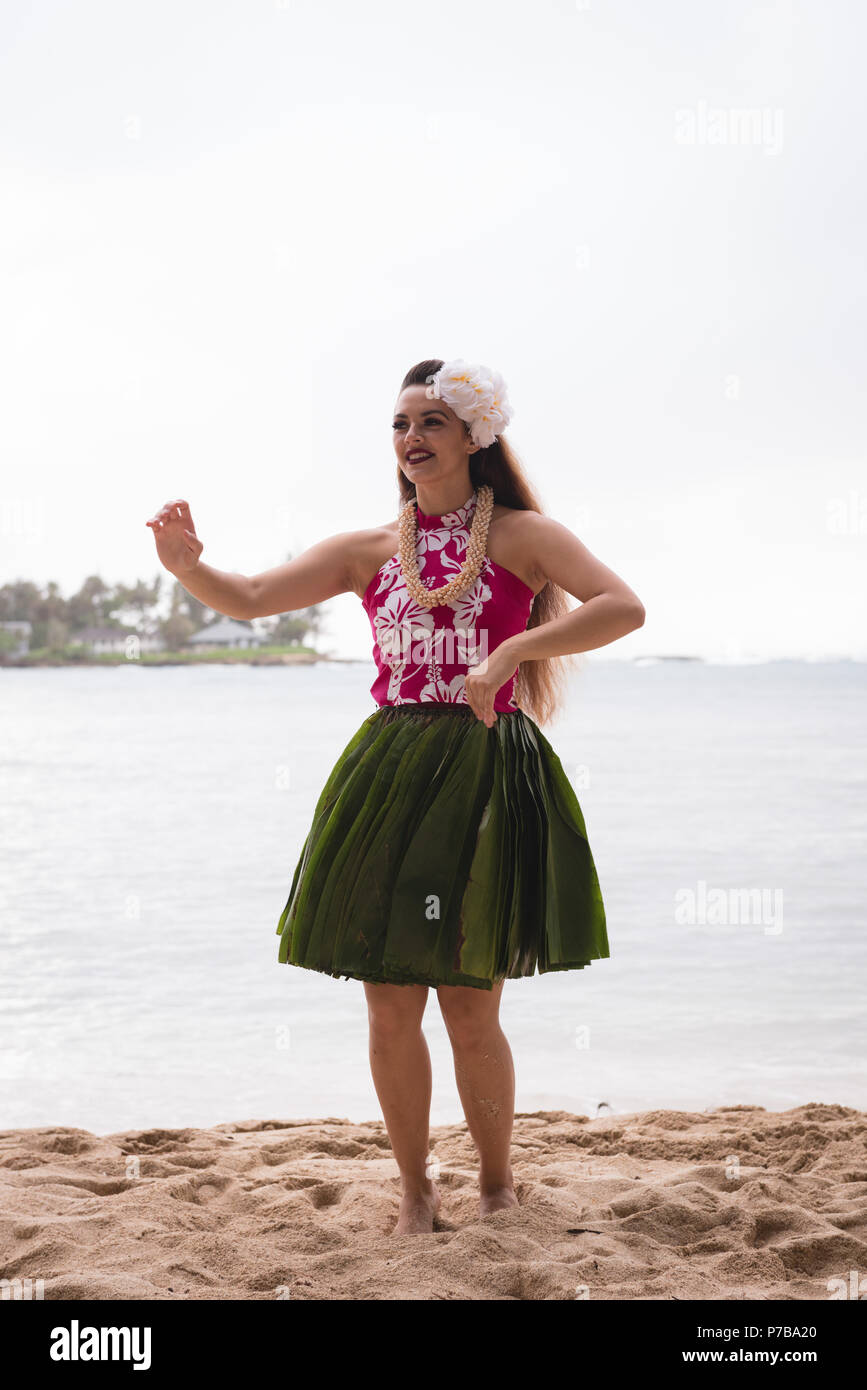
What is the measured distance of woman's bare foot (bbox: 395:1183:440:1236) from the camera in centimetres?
243

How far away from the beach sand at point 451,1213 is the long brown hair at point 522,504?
0.99 meters

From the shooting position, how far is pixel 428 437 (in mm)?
2518

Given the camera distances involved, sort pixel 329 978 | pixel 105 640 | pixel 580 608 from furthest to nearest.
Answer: pixel 105 640
pixel 329 978
pixel 580 608

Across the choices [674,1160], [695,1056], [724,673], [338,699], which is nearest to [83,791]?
[695,1056]

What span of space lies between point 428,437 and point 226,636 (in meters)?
46.9

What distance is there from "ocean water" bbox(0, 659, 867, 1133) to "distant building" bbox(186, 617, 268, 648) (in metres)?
34.6

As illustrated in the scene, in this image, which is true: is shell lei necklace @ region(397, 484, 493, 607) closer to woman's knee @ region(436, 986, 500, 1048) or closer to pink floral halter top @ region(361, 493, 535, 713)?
pink floral halter top @ region(361, 493, 535, 713)

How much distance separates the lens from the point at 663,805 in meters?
10.8

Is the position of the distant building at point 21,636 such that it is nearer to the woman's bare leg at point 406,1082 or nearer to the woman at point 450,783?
the woman at point 450,783

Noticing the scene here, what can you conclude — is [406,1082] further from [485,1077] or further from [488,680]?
[488,680]

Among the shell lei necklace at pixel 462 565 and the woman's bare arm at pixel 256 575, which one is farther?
the woman's bare arm at pixel 256 575

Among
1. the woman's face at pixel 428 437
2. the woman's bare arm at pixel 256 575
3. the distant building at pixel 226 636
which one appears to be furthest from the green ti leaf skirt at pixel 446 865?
the distant building at pixel 226 636

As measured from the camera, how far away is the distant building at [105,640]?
47344 mm

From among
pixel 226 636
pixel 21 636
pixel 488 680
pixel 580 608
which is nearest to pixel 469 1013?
pixel 488 680
